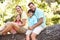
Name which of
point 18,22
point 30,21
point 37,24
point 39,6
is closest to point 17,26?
point 18,22

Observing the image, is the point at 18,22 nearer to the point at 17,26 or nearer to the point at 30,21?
the point at 17,26

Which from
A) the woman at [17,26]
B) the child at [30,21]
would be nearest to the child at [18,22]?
the woman at [17,26]

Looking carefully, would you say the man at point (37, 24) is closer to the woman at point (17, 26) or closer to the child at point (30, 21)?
the child at point (30, 21)

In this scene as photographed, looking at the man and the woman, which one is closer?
the man

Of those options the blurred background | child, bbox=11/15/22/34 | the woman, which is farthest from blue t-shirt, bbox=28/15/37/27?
the blurred background

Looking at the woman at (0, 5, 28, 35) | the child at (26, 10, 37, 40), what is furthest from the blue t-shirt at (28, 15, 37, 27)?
the woman at (0, 5, 28, 35)

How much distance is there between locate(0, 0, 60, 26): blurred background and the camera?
15.5 ft

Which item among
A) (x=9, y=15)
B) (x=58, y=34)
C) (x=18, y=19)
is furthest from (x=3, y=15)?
(x=58, y=34)

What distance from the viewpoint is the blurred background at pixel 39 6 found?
473 centimetres

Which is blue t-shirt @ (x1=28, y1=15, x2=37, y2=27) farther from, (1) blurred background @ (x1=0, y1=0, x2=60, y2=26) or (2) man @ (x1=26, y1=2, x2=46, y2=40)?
(1) blurred background @ (x1=0, y1=0, x2=60, y2=26)

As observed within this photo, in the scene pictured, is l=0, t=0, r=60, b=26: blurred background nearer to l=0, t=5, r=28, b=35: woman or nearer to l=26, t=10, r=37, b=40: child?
l=0, t=5, r=28, b=35: woman

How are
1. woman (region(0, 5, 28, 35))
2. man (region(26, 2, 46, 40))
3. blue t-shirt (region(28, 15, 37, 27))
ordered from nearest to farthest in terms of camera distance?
man (region(26, 2, 46, 40)), blue t-shirt (region(28, 15, 37, 27)), woman (region(0, 5, 28, 35))

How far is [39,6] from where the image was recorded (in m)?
4.70

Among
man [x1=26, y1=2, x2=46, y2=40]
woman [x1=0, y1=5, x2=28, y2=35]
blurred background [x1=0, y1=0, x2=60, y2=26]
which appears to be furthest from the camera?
blurred background [x1=0, y1=0, x2=60, y2=26]
